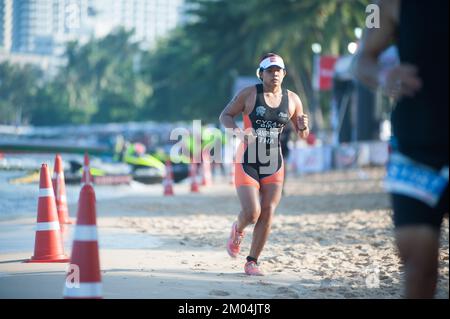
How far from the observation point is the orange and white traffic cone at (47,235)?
24.7 feet

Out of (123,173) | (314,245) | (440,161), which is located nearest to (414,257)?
(440,161)

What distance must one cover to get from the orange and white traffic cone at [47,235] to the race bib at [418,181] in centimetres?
470

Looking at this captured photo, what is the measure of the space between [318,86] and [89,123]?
76.3m

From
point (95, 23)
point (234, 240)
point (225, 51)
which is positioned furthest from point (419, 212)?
point (95, 23)

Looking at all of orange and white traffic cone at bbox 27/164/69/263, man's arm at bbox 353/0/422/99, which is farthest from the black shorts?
orange and white traffic cone at bbox 27/164/69/263

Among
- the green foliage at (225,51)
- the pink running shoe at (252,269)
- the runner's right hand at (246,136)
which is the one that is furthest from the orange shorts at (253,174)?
the green foliage at (225,51)

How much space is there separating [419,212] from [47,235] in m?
4.88

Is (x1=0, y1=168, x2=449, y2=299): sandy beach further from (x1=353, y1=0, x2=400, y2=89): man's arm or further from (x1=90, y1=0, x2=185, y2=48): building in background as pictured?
(x1=90, y1=0, x2=185, y2=48): building in background

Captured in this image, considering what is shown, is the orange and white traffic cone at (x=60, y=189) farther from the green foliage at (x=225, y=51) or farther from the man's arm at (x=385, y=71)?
the green foliage at (x=225, y=51)

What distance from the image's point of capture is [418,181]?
3.42m

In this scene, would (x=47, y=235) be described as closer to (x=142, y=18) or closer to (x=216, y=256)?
(x=216, y=256)

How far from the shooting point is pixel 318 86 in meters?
32.5

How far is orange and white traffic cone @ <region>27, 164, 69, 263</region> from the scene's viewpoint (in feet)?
24.7
